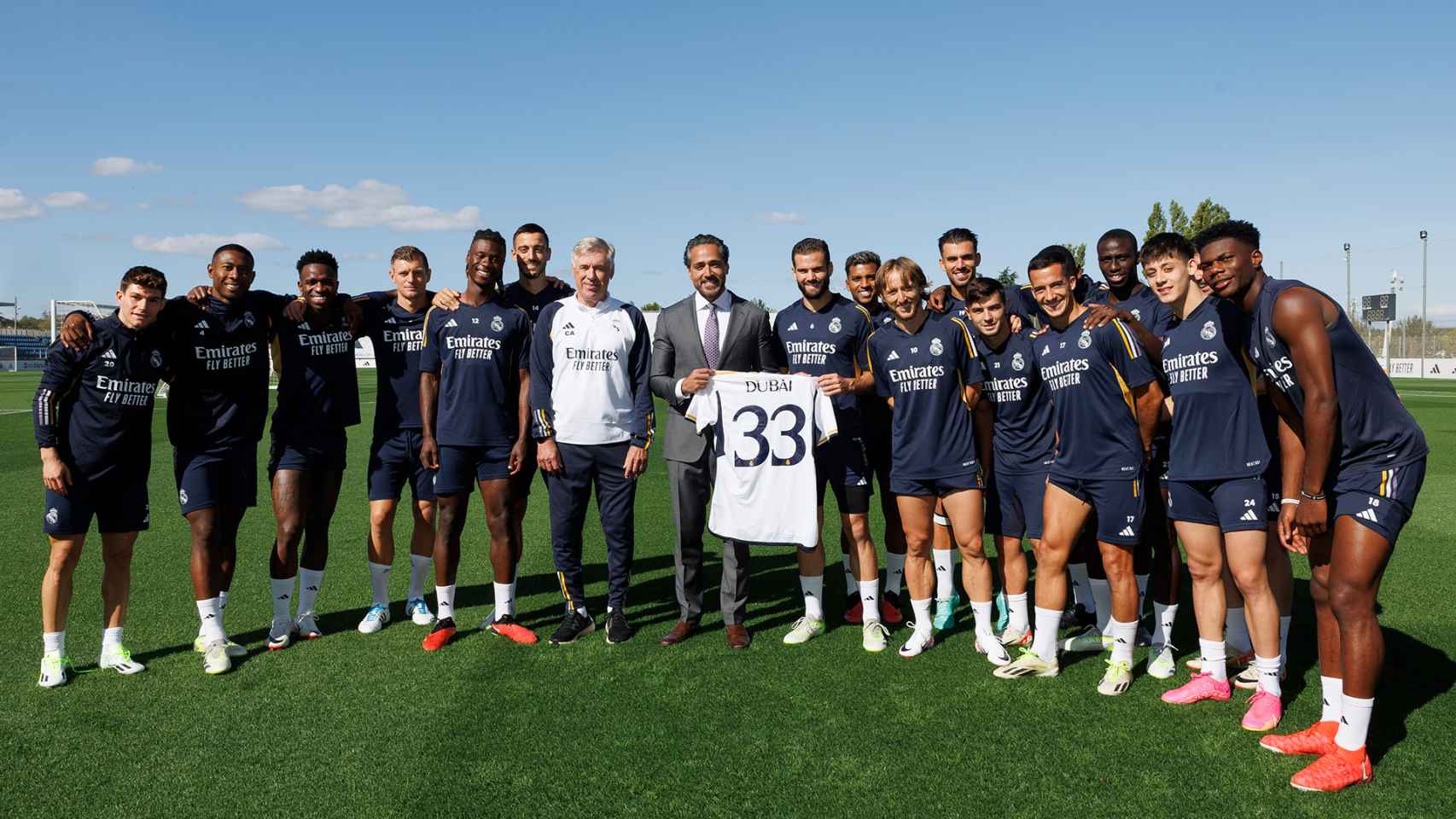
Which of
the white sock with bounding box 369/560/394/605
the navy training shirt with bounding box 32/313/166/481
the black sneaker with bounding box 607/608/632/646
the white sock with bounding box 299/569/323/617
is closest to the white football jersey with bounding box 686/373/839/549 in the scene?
the black sneaker with bounding box 607/608/632/646

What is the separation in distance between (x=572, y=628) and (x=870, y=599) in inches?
71.5

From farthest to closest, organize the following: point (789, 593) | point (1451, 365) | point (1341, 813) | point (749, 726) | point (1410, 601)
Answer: point (1451, 365)
point (789, 593)
point (1410, 601)
point (749, 726)
point (1341, 813)

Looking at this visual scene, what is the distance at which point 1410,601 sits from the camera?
6105mm

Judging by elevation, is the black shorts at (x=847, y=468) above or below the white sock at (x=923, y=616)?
above

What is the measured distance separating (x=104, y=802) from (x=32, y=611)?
3532 millimetres

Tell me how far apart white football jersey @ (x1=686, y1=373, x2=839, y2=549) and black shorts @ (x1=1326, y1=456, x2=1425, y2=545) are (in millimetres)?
2589

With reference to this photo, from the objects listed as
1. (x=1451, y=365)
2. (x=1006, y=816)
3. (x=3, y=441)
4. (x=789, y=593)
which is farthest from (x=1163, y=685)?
(x=1451, y=365)

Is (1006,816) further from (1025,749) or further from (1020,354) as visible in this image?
(1020,354)

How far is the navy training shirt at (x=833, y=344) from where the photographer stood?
18.5 ft

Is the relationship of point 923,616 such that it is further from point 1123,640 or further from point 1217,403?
point 1217,403

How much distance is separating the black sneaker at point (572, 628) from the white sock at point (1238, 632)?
3.66 metres

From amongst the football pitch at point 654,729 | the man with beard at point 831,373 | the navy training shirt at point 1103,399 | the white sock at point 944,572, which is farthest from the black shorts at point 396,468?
the navy training shirt at point 1103,399

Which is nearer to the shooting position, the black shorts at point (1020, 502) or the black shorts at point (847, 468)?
the black shorts at point (1020, 502)

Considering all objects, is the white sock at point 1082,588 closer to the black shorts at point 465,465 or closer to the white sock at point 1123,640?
the white sock at point 1123,640
